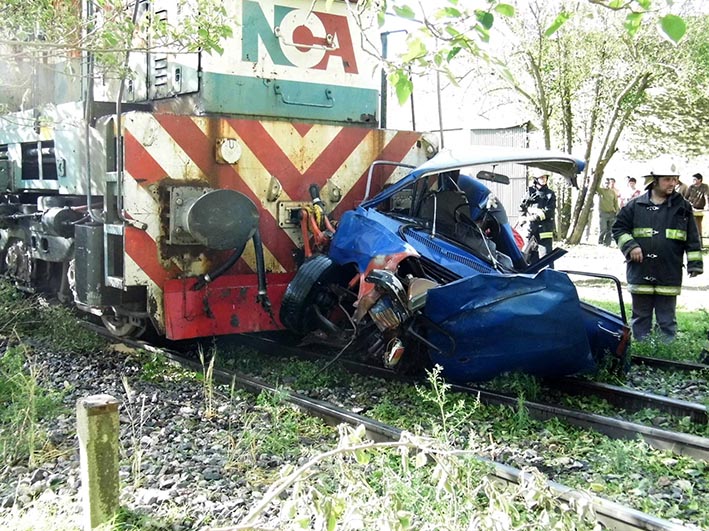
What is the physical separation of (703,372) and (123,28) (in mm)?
4444

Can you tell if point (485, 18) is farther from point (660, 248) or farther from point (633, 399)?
point (660, 248)

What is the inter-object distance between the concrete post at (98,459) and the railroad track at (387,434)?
1.24 m

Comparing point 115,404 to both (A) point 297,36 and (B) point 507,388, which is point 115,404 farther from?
(A) point 297,36

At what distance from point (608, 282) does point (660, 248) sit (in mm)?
4558

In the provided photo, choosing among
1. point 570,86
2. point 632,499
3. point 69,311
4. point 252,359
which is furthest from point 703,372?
point 570,86

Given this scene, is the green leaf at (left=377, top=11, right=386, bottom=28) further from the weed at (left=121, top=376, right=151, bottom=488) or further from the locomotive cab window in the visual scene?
the locomotive cab window

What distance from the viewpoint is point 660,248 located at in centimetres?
673

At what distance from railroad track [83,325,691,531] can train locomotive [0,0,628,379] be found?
1.11 ft

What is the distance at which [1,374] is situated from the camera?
4.80 metres

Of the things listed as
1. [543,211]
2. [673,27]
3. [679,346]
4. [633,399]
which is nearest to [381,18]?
[673,27]

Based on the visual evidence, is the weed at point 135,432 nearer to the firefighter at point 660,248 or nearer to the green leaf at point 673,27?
the green leaf at point 673,27

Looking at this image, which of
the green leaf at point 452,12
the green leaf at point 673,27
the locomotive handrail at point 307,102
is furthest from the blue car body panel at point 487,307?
the green leaf at point 673,27

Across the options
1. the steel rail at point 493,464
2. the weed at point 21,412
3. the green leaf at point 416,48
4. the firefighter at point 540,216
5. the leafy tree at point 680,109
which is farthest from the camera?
the leafy tree at point 680,109

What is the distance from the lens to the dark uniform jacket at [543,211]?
12.2m
